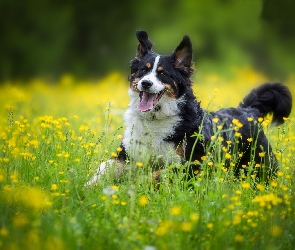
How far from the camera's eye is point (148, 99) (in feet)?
16.4

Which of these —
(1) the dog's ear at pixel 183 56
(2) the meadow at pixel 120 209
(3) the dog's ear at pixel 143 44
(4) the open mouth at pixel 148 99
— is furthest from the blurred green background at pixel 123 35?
(2) the meadow at pixel 120 209

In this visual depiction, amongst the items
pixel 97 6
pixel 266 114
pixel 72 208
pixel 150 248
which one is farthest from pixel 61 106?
pixel 97 6

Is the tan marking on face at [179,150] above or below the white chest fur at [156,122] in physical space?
below

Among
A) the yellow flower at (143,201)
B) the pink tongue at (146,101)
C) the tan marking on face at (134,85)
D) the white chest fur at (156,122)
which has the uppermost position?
the tan marking on face at (134,85)

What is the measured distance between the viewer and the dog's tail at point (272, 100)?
5.98 meters

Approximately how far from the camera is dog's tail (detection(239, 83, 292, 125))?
598 cm

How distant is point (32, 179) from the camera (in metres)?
4.13

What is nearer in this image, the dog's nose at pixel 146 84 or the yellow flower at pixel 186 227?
the yellow flower at pixel 186 227

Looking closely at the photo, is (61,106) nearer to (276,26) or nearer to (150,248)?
(150,248)

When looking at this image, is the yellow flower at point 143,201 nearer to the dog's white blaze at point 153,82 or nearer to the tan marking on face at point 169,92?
the dog's white blaze at point 153,82

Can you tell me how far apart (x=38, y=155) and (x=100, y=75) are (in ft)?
41.0

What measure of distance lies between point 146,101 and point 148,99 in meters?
0.03

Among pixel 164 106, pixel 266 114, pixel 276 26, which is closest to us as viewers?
pixel 164 106

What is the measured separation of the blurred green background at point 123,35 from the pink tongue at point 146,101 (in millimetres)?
10910
